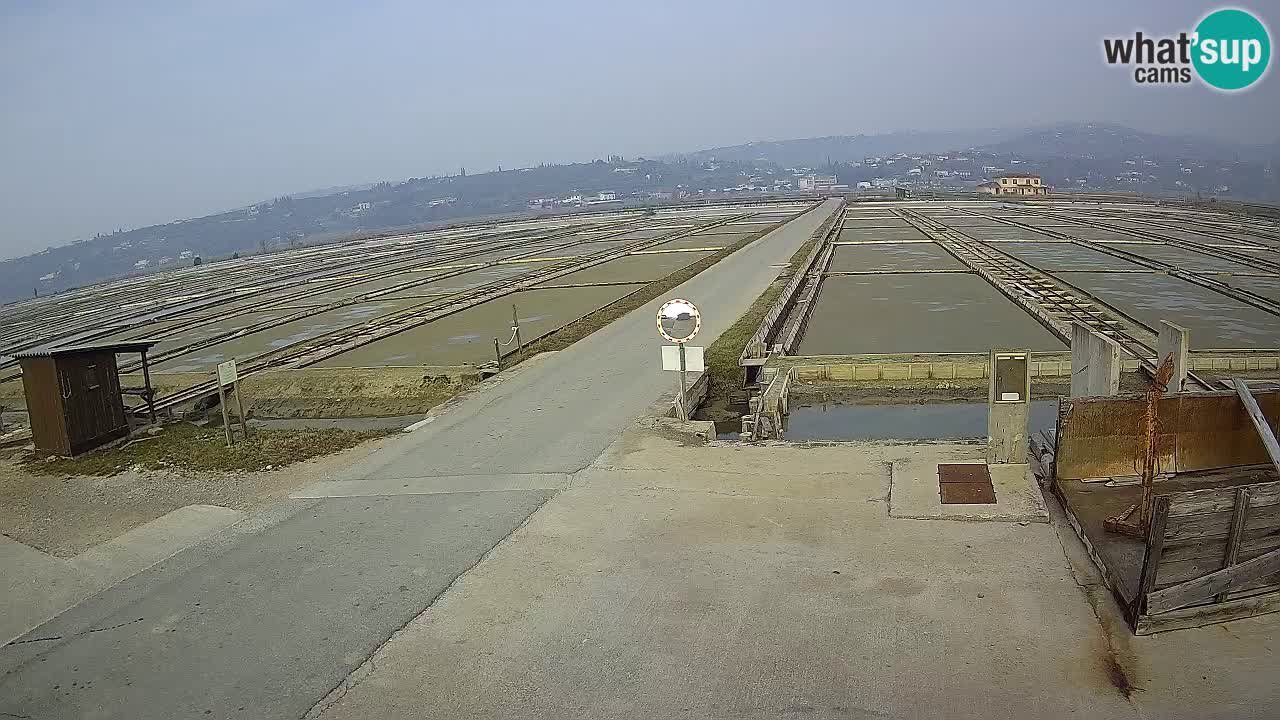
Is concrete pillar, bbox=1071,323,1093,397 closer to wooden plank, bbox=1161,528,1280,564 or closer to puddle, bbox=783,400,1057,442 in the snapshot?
puddle, bbox=783,400,1057,442

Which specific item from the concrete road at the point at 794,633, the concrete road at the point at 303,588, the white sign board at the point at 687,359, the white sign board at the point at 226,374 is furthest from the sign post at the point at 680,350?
the white sign board at the point at 226,374

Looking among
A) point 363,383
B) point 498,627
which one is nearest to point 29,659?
point 498,627

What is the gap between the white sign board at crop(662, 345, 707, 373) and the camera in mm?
10562

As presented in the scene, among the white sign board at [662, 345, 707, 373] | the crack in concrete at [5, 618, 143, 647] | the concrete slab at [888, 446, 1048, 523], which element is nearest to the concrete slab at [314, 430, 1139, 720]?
the concrete slab at [888, 446, 1048, 523]

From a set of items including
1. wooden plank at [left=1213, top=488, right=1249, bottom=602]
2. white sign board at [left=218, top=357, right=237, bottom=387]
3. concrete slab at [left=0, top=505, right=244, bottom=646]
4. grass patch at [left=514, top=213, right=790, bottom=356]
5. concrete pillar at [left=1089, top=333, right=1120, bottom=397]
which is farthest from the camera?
grass patch at [left=514, top=213, right=790, bottom=356]

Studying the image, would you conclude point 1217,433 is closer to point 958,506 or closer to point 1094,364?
point 1094,364

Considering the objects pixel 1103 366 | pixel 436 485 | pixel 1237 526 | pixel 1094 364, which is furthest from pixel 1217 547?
pixel 436 485

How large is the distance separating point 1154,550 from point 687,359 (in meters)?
6.27

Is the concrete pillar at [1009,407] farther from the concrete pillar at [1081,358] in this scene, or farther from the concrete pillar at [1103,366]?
the concrete pillar at [1081,358]

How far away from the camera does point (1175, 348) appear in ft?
24.8

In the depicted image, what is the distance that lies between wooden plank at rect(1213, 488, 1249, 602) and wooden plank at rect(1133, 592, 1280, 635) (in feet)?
0.40

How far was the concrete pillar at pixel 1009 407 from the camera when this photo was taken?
7.60m

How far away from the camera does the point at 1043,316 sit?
65.8ft

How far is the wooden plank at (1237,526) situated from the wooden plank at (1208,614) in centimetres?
12
